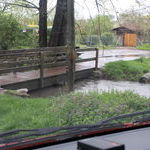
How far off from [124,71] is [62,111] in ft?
35.4

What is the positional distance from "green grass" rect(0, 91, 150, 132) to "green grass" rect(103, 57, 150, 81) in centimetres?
831

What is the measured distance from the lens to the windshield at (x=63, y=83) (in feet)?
10.7

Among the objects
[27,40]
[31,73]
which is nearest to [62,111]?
[31,73]

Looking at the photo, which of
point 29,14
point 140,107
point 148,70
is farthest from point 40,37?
point 140,107

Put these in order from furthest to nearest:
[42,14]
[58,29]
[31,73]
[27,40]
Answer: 1. [27,40]
2. [58,29]
3. [42,14]
4. [31,73]

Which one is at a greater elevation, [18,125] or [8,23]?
[8,23]

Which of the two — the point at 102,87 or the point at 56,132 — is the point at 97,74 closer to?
the point at 102,87

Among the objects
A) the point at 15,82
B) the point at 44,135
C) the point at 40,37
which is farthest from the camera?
the point at 40,37

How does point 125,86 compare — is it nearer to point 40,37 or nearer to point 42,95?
point 42,95

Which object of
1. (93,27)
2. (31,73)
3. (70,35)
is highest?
(93,27)

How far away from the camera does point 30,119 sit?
230 inches

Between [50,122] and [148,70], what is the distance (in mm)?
12099

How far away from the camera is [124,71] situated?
53.9 ft

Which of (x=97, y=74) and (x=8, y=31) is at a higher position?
(x=8, y=31)
